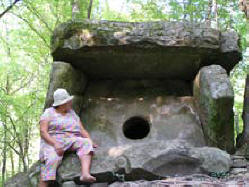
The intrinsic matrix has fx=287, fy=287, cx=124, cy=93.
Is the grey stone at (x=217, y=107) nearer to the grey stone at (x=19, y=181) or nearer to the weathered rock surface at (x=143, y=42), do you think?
the weathered rock surface at (x=143, y=42)

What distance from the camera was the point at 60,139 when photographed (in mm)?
3879

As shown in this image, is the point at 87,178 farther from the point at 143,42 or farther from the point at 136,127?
the point at 136,127

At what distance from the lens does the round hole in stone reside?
5.44 meters

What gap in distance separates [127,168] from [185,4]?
9233mm

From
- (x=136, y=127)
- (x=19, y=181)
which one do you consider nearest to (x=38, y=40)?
(x=136, y=127)

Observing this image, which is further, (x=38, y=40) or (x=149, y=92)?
(x=38, y=40)

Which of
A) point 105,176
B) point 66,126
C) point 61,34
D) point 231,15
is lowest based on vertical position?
point 105,176

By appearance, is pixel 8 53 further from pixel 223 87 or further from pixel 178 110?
pixel 223 87

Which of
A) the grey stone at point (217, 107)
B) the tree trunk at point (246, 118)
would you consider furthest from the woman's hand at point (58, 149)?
the tree trunk at point (246, 118)

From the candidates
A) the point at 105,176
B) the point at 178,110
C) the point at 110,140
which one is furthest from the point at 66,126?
the point at 178,110

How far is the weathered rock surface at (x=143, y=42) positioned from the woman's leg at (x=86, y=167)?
68.6 inches

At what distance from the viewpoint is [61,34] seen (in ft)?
15.1

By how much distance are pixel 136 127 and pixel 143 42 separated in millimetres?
2283

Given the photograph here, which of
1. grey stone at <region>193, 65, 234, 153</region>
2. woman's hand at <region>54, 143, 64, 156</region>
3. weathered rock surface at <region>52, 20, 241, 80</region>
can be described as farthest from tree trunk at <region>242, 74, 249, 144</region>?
woman's hand at <region>54, 143, 64, 156</region>
